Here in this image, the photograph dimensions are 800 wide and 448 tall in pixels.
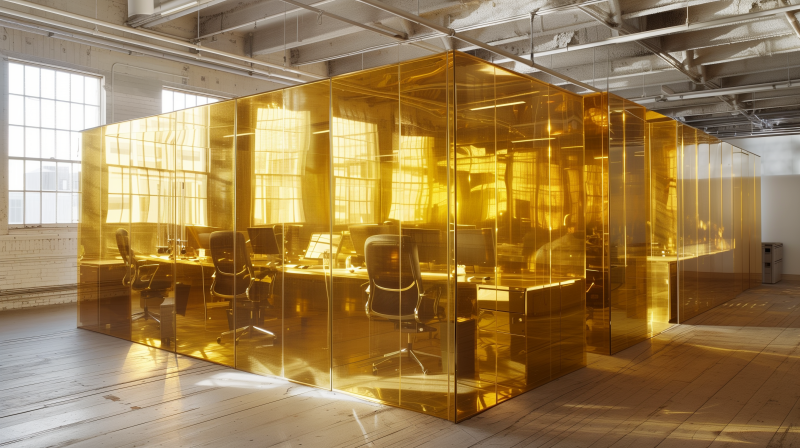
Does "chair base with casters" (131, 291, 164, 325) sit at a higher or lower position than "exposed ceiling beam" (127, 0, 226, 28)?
lower

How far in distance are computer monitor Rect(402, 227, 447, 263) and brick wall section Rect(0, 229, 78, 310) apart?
265 inches

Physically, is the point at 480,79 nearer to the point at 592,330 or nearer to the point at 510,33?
the point at 592,330

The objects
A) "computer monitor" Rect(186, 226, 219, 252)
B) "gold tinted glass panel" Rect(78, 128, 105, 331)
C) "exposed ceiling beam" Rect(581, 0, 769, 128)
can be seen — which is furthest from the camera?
"gold tinted glass panel" Rect(78, 128, 105, 331)

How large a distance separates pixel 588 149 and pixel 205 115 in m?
3.68

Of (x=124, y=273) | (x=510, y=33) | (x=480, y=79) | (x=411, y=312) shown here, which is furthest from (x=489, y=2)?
(x=124, y=273)

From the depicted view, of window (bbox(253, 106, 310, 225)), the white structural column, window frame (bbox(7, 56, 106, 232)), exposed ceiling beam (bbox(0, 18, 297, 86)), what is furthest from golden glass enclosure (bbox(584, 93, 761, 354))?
the white structural column

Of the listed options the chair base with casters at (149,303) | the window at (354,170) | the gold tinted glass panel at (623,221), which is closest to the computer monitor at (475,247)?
the window at (354,170)

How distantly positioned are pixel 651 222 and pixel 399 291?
396cm

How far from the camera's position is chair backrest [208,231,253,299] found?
5.07 meters

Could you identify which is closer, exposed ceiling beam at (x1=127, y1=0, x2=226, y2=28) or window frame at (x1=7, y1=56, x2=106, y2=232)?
exposed ceiling beam at (x1=127, y1=0, x2=226, y2=28)

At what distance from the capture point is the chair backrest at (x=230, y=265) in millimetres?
5070

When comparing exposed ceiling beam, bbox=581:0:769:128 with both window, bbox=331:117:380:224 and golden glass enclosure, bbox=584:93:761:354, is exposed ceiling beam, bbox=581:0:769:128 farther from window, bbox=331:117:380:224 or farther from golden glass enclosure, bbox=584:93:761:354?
window, bbox=331:117:380:224

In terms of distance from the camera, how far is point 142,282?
612cm

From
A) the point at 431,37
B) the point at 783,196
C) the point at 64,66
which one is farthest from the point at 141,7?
the point at 783,196
